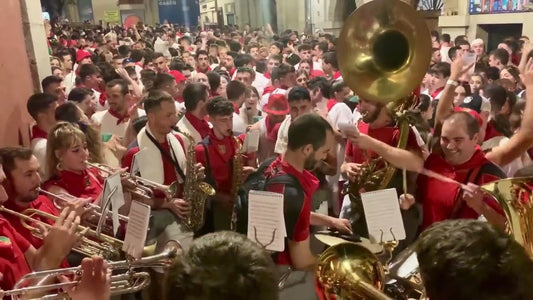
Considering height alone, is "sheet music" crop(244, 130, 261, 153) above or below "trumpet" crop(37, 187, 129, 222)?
above

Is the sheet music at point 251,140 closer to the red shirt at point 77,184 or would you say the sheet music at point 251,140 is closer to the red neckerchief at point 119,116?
the red shirt at point 77,184

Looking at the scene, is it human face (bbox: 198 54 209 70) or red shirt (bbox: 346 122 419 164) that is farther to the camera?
human face (bbox: 198 54 209 70)

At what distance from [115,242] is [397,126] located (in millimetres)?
2066

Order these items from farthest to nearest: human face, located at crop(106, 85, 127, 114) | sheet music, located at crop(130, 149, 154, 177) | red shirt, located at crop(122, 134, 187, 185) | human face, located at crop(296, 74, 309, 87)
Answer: human face, located at crop(296, 74, 309, 87)
human face, located at crop(106, 85, 127, 114)
red shirt, located at crop(122, 134, 187, 185)
sheet music, located at crop(130, 149, 154, 177)

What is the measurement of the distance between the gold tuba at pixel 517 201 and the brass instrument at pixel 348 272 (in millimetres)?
689

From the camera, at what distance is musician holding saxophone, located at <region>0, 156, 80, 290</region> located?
2.61 metres

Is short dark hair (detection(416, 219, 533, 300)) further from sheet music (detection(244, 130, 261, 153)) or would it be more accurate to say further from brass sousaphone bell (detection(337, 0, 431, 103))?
sheet music (detection(244, 130, 261, 153))

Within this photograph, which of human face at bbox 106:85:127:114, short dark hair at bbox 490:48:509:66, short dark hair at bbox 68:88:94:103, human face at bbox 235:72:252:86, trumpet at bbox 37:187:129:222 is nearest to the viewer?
trumpet at bbox 37:187:129:222

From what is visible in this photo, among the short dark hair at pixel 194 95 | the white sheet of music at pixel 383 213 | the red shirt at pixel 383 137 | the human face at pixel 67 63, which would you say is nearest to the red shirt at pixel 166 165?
the short dark hair at pixel 194 95

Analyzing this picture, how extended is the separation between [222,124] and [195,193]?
0.69 metres

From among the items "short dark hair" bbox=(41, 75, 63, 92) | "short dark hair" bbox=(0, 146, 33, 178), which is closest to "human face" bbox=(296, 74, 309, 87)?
"short dark hair" bbox=(41, 75, 63, 92)

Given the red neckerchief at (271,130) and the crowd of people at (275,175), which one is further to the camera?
the red neckerchief at (271,130)

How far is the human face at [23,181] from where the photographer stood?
2.99 m

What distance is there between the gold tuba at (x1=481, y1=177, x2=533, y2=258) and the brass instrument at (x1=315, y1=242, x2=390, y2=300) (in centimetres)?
69
